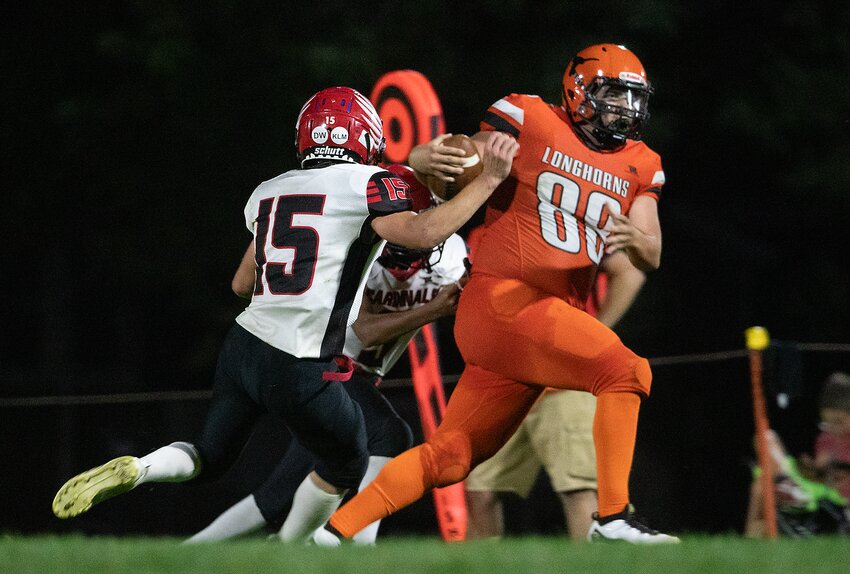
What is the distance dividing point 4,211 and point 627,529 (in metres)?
11.4

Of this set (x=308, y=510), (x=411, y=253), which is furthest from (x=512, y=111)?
(x=308, y=510)

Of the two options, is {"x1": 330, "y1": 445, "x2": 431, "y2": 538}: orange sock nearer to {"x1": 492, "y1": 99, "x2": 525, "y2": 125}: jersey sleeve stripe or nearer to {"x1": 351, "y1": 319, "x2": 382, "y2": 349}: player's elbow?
{"x1": 351, "y1": 319, "x2": 382, "y2": 349}: player's elbow

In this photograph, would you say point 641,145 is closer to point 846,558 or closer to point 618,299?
point 618,299

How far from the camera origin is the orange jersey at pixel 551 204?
17.2ft

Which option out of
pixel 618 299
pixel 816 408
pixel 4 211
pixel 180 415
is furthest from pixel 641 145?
pixel 4 211

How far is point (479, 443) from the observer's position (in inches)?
203

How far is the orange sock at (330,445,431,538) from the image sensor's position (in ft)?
16.7

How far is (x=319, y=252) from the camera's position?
5004mm

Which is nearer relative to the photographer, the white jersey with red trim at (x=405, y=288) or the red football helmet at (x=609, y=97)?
the red football helmet at (x=609, y=97)

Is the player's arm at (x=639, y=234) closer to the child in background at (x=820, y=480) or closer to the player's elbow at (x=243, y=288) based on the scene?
the player's elbow at (x=243, y=288)

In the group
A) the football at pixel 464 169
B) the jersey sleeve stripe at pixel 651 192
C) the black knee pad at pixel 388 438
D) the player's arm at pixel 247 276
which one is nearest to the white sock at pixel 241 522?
the black knee pad at pixel 388 438

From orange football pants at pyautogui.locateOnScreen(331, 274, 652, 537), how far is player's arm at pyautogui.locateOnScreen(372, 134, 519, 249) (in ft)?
1.34

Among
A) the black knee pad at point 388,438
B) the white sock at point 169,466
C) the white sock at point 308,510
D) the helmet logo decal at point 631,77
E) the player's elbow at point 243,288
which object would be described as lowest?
the white sock at point 308,510

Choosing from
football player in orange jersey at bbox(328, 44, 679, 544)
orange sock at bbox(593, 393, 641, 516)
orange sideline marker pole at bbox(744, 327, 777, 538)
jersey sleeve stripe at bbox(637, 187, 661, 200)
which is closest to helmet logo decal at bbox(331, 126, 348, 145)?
football player in orange jersey at bbox(328, 44, 679, 544)
